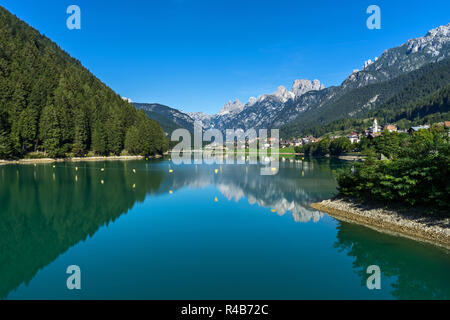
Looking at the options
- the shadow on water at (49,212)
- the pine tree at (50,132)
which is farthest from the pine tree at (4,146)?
the shadow on water at (49,212)

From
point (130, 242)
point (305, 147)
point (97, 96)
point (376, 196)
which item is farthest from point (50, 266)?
point (305, 147)

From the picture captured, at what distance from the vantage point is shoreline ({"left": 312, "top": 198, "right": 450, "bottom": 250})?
1984 centimetres

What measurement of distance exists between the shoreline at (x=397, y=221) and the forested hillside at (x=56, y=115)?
8065 centimetres

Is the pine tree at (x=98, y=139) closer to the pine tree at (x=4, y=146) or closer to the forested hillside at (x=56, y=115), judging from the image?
the forested hillside at (x=56, y=115)

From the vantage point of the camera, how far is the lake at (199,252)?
1373cm

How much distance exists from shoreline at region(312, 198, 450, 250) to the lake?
3.48 ft

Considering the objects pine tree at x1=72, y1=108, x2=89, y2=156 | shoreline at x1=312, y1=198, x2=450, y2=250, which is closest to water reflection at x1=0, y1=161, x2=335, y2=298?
shoreline at x1=312, y1=198, x2=450, y2=250

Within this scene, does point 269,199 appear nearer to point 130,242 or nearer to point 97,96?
point 130,242

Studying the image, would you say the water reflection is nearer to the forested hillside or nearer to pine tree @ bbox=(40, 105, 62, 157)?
pine tree @ bbox=(40, 105, 62, 157)

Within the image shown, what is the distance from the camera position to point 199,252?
1859 centimetres

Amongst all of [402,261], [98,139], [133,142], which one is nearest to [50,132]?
[98,139]

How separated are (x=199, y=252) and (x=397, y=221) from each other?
52.1 ft

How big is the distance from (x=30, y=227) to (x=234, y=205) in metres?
20.2

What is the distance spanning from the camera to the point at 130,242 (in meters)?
20.7
